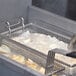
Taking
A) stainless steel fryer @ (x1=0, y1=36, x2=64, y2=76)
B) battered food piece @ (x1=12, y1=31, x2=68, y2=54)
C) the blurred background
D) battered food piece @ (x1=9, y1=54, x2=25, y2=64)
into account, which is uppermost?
the blurred background

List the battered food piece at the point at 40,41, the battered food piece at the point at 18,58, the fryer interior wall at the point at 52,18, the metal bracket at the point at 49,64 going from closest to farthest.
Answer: the metal bracket at the point at 49,64, the battered food piece at the point at 18,58, the battered food piece at the point at 40,41, the fryer interior wall at the point at 52,18

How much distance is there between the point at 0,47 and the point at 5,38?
5cm

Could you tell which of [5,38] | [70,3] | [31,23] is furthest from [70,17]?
[5,38]

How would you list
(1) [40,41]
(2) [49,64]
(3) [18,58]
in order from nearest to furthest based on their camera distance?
(2) [49,64]
(3) [18,58]
(1) [40,41]

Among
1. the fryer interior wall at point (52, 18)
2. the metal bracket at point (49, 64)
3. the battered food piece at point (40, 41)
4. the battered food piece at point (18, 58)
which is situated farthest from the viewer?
the fryer interior wall at point (52, 18)

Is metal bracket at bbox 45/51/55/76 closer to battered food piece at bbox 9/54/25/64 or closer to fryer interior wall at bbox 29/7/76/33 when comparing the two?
battered food piece at bbox 9/54/25/64

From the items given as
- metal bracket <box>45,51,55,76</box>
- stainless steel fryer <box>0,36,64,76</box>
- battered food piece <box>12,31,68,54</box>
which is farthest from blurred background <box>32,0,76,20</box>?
metal bracket <box>45,51,55,76</box>

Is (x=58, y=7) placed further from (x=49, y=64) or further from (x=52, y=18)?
(x=49, y=64)

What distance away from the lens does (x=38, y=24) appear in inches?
75.7

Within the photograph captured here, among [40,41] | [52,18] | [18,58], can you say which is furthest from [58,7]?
[18,58]

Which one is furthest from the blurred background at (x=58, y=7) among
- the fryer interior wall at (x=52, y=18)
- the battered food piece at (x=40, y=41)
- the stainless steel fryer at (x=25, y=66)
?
the stainless steel fryer at (x=25, y=66)

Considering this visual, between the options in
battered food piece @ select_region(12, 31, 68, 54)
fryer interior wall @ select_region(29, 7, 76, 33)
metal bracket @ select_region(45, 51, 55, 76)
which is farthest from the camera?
fryer interior wall @ select_region(29, 7, 76, 33)

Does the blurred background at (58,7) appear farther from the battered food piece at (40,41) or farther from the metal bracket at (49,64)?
the metal bracket at (49,64)

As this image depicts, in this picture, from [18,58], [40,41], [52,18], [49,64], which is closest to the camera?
[49,64]
